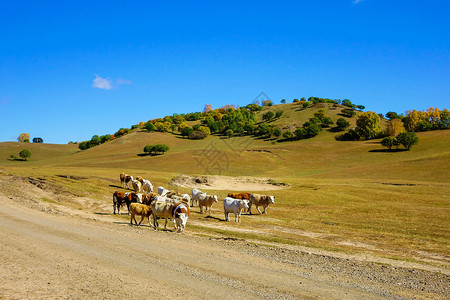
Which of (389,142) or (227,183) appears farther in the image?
(389,142)

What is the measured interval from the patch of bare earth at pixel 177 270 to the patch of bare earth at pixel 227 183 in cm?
3220

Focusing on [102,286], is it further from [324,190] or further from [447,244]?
[324,190]

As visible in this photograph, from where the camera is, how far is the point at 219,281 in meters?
11.8

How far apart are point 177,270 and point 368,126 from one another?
5092 inches

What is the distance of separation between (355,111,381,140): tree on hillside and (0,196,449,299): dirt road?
122 meters

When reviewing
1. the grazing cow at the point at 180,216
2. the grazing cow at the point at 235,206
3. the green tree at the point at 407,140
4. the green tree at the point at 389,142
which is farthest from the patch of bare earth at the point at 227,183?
the green tree at the point at 407,140

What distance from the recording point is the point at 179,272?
12641 mm

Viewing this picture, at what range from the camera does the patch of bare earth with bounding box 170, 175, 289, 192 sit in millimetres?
52594

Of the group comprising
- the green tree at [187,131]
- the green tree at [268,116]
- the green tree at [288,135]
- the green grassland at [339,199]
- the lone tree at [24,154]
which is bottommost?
the green grassland at [339,199]

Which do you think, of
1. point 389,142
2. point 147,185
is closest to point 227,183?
point 147,185

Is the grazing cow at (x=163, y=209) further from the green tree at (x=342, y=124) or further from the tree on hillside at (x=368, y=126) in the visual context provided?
the green tree at (x=342, y=124)

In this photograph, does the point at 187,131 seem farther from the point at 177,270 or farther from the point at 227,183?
the point at 177,270

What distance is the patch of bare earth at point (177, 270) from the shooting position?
1077 centimetres

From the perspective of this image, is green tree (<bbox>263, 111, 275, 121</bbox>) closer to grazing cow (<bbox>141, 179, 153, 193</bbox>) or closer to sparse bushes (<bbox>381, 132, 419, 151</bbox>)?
sparse bushes (<bbox>381, 132, 419, 151</bbox>)
